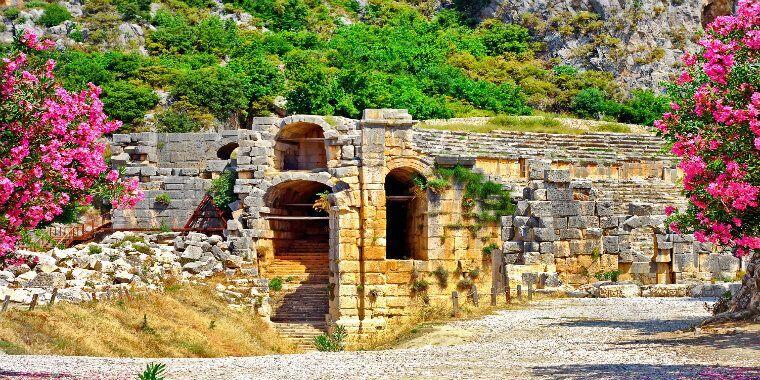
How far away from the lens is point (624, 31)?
6469 centimetres

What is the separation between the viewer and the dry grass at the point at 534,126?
49031 mm

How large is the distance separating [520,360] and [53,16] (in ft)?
153

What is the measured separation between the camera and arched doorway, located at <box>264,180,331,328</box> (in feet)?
126

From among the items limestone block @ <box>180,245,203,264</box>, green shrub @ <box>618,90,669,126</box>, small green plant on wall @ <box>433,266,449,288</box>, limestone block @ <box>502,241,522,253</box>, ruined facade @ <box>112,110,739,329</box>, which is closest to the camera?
ruined facade @ <box>112,110,739,329</box>

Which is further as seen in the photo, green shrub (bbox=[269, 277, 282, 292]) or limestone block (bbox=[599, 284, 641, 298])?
green shrub (bbox=[269, 277, 282, 292])

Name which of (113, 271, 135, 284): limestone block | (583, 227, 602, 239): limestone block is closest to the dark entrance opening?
(583, 227, 602, 239): limestone block

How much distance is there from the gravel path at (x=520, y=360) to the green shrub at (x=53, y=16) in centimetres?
4048

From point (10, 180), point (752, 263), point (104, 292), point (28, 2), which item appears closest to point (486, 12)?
point (28, 2)

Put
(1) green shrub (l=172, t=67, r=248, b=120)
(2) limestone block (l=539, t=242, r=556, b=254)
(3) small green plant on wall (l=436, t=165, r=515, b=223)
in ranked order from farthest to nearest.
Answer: (1) green shrub (l=172, t=67, r=248, b=120) < (3) small green plant on wall (l=436, t=165, r=515, b=223) < (2) limestone block (l=539, t=242, r=556, b=254)

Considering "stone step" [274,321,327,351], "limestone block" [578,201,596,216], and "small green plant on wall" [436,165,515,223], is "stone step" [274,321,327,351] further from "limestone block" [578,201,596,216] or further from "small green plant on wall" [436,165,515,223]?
"limestone block" [578,201,596,216]

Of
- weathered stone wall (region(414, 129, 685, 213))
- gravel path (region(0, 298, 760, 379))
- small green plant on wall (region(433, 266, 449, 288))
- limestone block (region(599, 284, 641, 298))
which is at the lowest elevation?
gravel path (region(0, 298, 760, 379))

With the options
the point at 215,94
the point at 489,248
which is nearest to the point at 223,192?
the point at 489,248

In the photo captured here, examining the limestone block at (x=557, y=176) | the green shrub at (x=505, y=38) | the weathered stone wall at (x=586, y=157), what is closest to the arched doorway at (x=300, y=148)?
the weathered stone wall at (x=586, y=157)

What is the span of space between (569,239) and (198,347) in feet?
37.1
